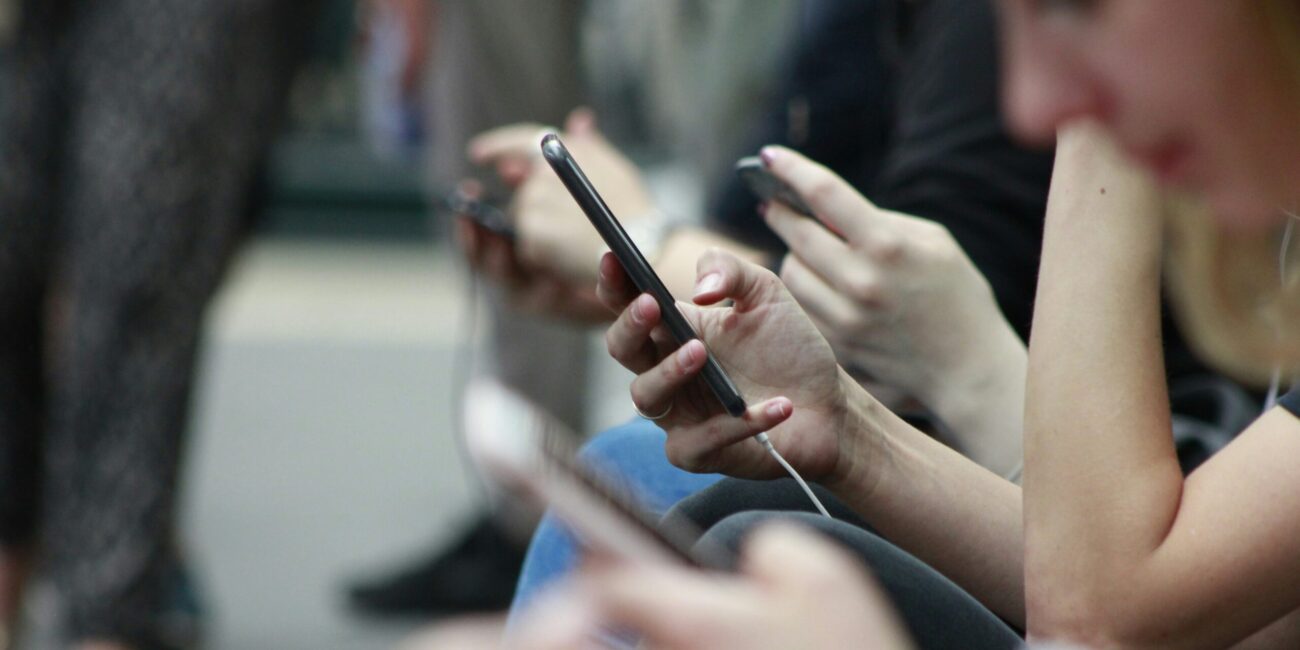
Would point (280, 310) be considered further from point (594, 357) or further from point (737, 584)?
point (737, 584)

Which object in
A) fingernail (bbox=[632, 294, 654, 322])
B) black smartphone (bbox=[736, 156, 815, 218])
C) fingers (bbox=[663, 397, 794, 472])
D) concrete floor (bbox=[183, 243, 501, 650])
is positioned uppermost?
fingernail (bbox=[632, 294, 654, 322])

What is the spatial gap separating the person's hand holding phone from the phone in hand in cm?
43

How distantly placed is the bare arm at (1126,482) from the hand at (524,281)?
0.68 m

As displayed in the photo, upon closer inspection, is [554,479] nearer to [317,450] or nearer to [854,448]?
[854,448]

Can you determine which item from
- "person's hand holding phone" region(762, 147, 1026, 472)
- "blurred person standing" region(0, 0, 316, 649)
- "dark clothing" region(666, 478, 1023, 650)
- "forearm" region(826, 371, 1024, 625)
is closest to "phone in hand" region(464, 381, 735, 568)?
"dark clothing" region(666, 478, 1023, 650)

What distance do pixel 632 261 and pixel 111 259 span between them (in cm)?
129

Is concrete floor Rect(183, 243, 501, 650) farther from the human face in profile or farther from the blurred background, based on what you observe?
the human face in profile

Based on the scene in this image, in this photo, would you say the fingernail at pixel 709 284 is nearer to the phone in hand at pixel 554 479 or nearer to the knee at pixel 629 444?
the knee at pixel 629 444

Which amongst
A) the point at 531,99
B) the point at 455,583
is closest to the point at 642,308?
the point at 531,99

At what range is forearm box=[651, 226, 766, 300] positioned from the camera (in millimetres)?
1189

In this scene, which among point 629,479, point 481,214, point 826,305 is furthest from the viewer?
point 481,214

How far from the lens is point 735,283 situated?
0.85 m

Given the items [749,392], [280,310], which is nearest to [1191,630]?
[749,392]

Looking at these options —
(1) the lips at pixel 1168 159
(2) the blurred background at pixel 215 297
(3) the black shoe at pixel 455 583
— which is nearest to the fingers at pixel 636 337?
(1) the lips at pixel 1168 159
